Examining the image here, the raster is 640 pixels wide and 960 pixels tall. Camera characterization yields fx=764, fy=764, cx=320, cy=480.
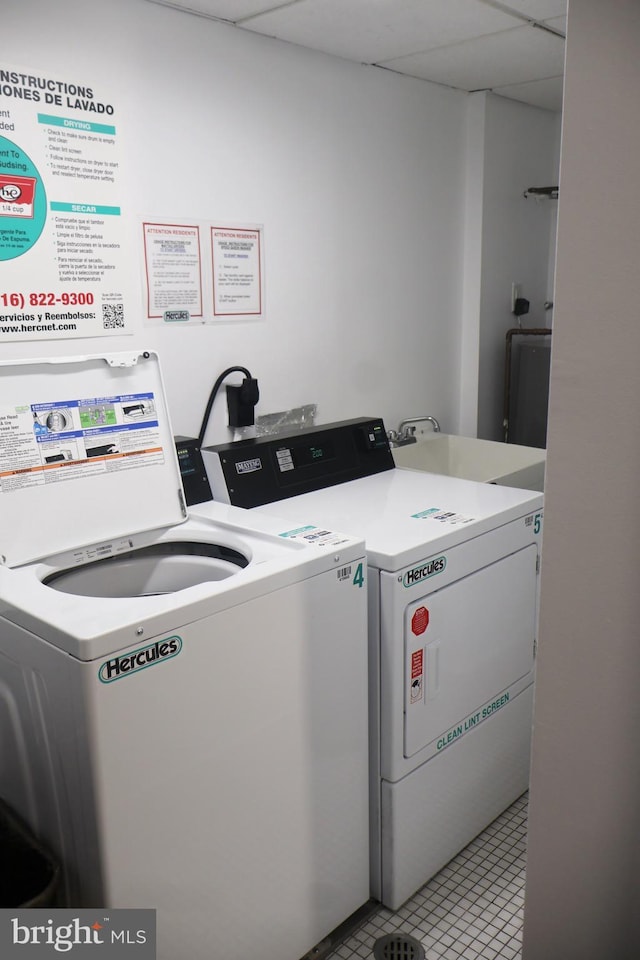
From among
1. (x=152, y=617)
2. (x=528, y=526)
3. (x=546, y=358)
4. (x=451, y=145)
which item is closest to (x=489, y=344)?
(x=546, y=358)

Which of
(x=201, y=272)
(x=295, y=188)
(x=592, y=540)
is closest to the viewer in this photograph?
(x=592, y=540)

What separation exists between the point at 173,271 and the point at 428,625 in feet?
4.20

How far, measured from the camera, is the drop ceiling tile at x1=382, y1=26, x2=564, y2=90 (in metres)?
2.53

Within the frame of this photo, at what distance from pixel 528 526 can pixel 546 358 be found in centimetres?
145

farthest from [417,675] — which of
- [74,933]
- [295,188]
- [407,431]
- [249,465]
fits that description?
[295,188]

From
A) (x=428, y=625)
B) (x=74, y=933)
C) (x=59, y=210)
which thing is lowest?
(x=74, y=933)

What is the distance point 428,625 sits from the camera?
1.88 m

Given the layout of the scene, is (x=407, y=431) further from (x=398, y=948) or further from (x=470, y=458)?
(x=398, y=948)

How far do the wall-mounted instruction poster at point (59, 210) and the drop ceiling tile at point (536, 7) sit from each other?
1163 mm

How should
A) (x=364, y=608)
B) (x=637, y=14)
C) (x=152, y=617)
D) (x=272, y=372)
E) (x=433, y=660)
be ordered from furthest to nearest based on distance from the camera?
1. (x=272, y=372)
2. (x=433, y=660)
3. (x=364, y=608)
4. (x=152, y=617)
5. (x=637, y=14)

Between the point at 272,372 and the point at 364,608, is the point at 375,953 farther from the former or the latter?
the point at 272,372

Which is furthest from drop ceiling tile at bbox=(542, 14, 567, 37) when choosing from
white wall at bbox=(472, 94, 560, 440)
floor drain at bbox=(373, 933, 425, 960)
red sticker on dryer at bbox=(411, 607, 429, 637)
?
floor drain at bbox=(373, 933, 425, 960)

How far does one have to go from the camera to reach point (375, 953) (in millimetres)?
1819

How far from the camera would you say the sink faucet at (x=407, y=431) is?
10.0 feet
